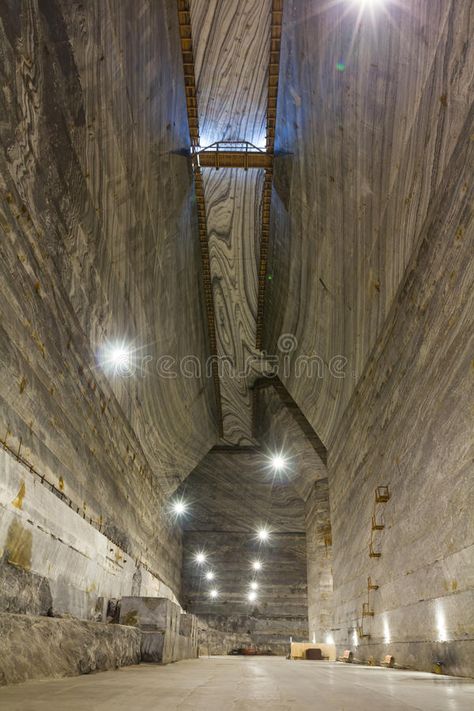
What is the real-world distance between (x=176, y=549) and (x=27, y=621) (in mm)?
15839

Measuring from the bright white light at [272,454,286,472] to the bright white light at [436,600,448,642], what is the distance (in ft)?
36.9

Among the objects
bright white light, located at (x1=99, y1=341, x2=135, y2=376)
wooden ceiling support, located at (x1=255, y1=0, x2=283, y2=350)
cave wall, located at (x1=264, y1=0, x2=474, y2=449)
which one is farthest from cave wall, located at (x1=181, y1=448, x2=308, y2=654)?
bright white light, located at (x1=99, y1=341, x2=135, y2=376)

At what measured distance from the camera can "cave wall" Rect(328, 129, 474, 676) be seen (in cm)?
426

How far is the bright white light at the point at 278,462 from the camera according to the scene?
1616 cm

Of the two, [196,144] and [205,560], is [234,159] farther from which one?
[205,560]

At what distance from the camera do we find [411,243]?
5680mm

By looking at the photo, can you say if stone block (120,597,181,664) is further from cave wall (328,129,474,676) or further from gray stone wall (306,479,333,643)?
gray stone wall (306,479,333,643)

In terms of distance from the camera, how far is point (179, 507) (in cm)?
1825

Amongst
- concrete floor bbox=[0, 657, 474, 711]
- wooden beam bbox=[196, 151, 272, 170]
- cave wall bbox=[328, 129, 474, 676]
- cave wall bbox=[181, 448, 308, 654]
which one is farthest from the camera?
cave wall bbox=[181, 448, 308, 654]

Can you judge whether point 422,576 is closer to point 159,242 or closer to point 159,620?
point 159,620

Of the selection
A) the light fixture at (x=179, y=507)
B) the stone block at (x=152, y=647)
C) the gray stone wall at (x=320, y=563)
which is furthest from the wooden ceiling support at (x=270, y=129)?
the light fixture at (x=179, y=507)

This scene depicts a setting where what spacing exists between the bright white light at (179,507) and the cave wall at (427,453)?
9.89 m

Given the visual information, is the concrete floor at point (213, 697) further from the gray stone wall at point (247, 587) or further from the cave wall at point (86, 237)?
the gray stone wall at point (247, 587)

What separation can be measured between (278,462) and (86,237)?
12.2 meters
